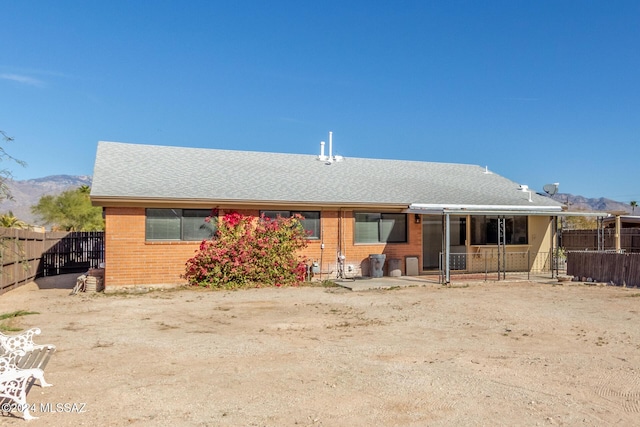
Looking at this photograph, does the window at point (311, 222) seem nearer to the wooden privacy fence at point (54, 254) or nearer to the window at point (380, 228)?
the window at point (380, 228)

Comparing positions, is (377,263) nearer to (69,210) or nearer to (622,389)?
(622,389)

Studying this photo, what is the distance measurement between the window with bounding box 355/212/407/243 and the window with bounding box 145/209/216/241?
5.23m

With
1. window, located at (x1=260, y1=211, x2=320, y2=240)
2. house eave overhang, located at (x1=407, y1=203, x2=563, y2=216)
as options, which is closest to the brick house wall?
window, located at (x1=260, y1=211, x2=320, y2=240)

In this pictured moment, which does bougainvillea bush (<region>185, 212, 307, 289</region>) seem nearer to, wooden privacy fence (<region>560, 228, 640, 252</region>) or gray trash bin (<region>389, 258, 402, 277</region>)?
gray trash bin (<region>389, 258, 402, 277</region>)

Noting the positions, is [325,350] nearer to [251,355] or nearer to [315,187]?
[251,355]

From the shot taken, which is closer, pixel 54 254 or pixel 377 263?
pixel 377 263

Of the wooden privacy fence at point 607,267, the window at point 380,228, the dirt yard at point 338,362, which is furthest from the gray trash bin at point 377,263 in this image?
the wooden privacy fence at point 607,267

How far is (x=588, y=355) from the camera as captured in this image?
7.77 metres

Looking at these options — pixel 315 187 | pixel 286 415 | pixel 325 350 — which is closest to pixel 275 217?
pixel 315 187

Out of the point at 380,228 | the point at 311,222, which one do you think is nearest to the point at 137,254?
the point at 311,222

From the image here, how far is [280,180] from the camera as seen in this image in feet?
63.3

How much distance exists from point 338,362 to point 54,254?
1848 cm

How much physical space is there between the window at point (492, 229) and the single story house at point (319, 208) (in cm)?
4

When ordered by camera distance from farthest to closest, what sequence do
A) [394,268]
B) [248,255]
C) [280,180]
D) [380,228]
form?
[280,180]
[380,228]
[394,268]
[248,255]
